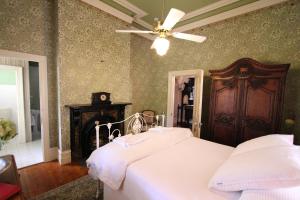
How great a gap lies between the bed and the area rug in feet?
1.66

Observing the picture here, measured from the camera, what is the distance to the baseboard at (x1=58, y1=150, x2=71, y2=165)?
2.86 meters

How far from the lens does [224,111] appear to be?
278 centimetres

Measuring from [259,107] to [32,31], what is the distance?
13.0ft

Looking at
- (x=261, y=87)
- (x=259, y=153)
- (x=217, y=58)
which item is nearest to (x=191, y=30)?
(x=217, y=58)

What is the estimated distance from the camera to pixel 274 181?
3.04 ft

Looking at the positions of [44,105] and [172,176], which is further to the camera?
[44,105]

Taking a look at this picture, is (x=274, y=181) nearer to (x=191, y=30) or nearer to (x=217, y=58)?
(x=217, y=58)

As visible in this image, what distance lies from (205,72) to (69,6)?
302cm

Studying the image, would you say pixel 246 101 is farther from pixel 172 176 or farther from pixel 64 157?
pixel 64 157

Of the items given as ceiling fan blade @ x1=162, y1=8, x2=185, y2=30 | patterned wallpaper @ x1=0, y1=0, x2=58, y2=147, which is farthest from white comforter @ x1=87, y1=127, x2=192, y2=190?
patterned wallpaper @ x1=0, y1=0, x2=58, y2=147

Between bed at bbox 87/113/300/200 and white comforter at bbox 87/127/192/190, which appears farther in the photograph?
white comforter at bbox 87/127/192/190

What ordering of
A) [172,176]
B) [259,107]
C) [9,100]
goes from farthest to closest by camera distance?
[9,100], [259,107], [172,176]

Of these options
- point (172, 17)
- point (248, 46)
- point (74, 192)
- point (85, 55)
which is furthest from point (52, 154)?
point (248, 46)

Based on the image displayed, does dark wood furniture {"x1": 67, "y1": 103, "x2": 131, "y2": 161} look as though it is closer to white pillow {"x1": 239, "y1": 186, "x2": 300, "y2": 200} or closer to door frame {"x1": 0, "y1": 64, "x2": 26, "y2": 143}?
door frame {"x1": 0, "y1": 64, "x2": 26, "y2": 143}
